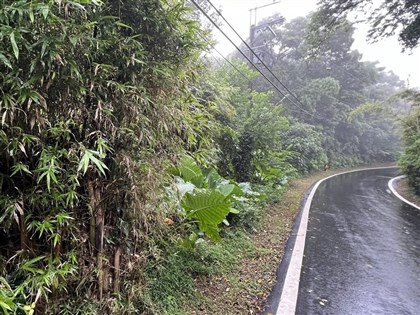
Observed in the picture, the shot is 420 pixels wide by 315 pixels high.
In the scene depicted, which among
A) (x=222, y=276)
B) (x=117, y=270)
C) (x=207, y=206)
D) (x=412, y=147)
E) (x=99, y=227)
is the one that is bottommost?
(x=222, y=276)

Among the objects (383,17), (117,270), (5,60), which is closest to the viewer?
(5,60)

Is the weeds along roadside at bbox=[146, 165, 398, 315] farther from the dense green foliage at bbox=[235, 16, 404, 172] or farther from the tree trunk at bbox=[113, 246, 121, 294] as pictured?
the dense green foliage at bbox=[235, 16, 404, 172]

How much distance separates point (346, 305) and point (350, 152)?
26467 millimetres

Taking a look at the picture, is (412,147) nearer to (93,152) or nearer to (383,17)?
(383,17)

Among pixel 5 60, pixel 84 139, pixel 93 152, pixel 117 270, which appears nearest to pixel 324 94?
pixel 117 270

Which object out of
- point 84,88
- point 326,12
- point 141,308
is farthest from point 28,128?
point 326,12

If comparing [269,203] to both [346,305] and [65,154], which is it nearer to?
[346,305]

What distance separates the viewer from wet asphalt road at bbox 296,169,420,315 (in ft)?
10.3

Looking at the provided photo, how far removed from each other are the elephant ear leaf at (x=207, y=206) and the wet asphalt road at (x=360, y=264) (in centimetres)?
129

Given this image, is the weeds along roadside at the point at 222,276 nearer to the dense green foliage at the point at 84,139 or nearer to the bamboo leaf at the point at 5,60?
the dense green foliage at the point at 84,139

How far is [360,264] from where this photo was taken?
4.21 meters

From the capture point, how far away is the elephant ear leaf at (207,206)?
3.41 m

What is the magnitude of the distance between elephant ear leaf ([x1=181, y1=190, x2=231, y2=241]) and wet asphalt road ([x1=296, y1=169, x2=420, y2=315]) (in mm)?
1285

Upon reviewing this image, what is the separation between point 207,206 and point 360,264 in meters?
2.55
